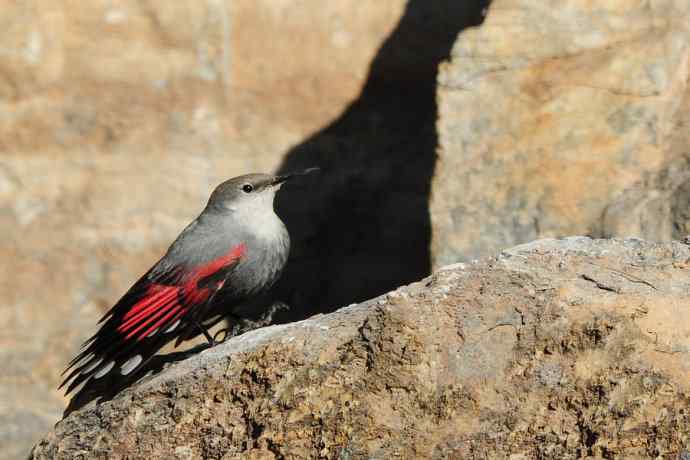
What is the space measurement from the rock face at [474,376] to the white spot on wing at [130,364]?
507 mm

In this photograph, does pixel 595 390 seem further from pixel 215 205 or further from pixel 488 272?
pixel 215 205

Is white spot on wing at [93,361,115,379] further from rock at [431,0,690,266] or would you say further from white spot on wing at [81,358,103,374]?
rock at [431,0,690,266]

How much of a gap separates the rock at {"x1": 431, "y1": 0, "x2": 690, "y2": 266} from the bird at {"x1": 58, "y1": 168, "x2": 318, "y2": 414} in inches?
46.5

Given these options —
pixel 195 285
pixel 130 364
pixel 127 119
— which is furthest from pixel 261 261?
pixel 127 119

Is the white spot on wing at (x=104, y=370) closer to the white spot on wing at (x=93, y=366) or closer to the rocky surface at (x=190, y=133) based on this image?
the white spot on wing at (x=93, y=366)

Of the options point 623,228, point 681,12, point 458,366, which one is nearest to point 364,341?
point 458,366

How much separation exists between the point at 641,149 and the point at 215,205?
2210 millimetres

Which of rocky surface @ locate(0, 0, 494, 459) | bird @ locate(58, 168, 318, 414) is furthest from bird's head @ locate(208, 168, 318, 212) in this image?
rocky surface @ locate(0, 0, 494, 459)

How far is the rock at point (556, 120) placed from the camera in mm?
5382

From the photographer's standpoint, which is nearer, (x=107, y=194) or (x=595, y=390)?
(x=595, y=390)

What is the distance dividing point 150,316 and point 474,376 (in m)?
1.51

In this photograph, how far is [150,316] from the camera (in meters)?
4.04

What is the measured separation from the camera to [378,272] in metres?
6.66

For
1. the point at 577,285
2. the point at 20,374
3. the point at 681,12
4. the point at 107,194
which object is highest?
the point at 681,12
